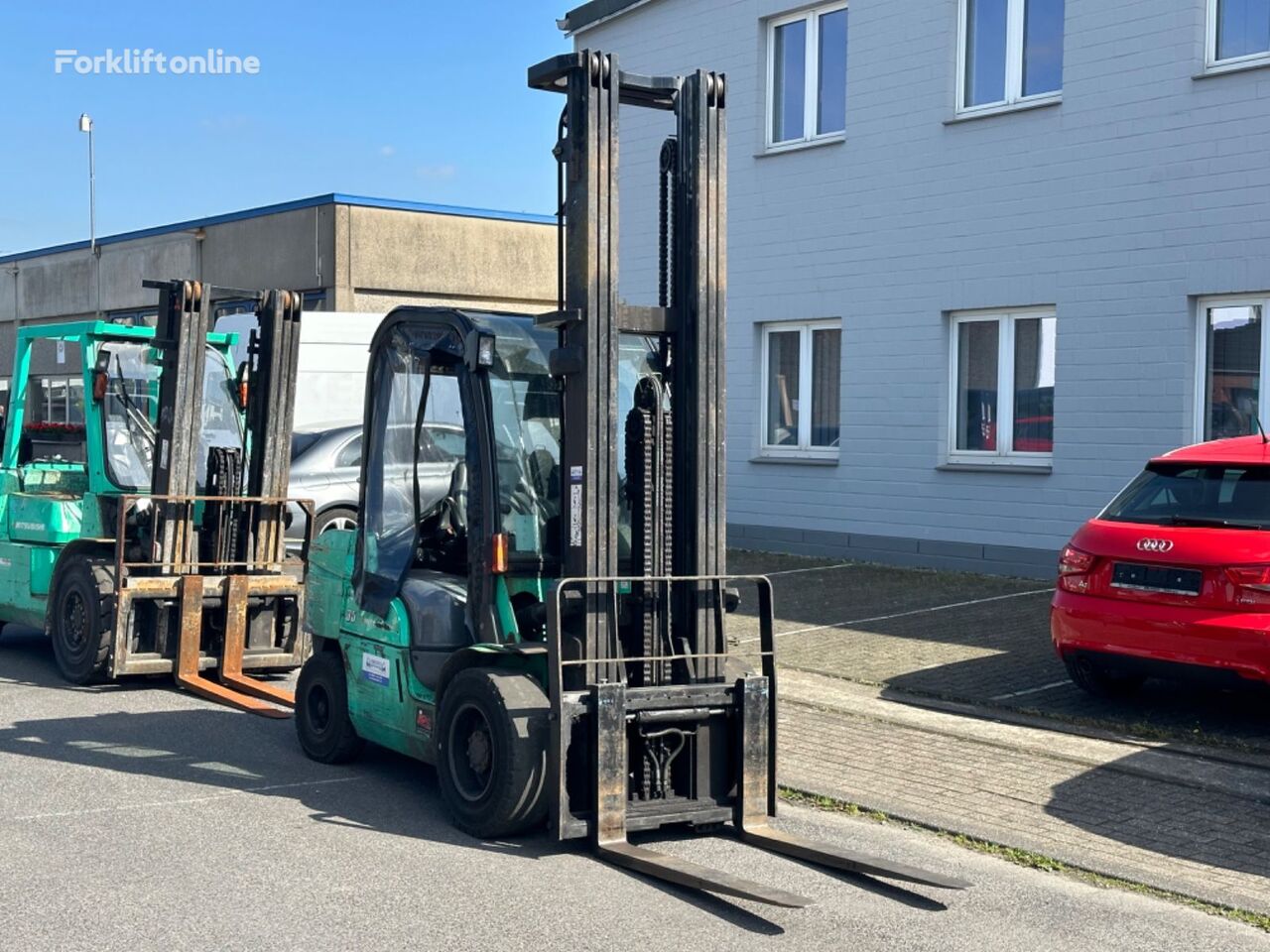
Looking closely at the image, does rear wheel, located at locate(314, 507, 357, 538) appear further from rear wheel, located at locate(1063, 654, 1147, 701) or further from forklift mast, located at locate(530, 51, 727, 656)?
forklift mast, located at locate(530, 51, 727, 656)

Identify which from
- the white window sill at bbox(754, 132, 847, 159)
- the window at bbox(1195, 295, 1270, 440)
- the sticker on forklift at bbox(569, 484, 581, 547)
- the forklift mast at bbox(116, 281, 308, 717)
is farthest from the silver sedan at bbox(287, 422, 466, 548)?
the sticker on forklift at bbox(569, 484, 581, 547)

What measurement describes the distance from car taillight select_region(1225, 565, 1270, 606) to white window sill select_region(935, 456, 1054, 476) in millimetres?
6634

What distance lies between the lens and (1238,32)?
13.7m

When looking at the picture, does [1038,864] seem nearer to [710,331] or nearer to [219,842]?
[710,331]

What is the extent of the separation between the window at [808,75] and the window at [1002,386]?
316 cm

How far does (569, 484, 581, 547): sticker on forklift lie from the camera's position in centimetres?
672

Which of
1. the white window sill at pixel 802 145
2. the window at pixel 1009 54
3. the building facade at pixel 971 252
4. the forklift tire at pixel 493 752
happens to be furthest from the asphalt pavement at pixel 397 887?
the white window sill at pixel 802 145

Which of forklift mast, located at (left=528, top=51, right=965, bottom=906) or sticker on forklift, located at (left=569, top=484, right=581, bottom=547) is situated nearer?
forklift mast, located at (left=528, top=51, right=965, bottom=906)

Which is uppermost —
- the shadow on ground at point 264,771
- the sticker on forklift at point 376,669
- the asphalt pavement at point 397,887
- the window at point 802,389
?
the window at point 802,389

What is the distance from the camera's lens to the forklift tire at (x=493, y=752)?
21.3 feet

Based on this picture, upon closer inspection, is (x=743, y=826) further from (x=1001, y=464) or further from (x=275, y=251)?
(x=275, y=251)

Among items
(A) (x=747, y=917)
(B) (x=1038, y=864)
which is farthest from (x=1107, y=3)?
(A) (x=747, y=917)

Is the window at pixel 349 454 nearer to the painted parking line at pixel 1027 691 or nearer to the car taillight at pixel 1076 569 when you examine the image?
the painted parking line at pixel 1027 691

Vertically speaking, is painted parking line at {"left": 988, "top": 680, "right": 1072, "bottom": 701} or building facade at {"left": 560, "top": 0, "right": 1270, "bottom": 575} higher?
building facade at {"left": 560, "top": 0, "right": 1270, "bottom": 575}
